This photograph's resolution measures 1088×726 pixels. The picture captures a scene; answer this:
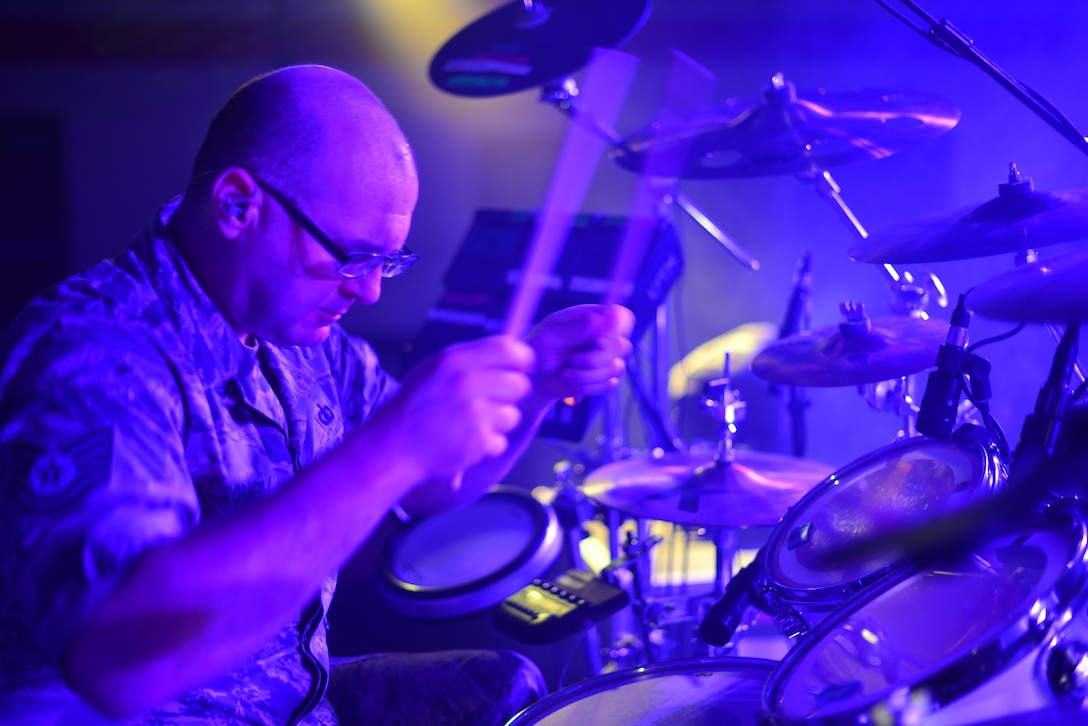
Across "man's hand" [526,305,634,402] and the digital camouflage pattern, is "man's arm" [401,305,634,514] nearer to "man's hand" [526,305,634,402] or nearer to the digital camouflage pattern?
"man's hand" [526,305,634,402]

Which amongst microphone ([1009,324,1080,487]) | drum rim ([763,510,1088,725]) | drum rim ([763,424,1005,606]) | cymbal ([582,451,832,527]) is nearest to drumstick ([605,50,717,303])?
cymbal ([582,451,832,527])

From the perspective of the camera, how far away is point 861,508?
1.21 metres

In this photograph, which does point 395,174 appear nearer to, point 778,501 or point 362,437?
point 362,437

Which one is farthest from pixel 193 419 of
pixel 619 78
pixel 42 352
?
pixel 619 78

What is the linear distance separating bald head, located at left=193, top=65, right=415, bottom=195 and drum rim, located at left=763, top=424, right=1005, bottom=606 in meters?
0.80

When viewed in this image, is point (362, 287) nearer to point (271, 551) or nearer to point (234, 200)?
point (234, 200)

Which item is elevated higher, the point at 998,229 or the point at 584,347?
the point at 998,229

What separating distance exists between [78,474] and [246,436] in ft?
1.10

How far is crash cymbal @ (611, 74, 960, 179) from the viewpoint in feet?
5.24

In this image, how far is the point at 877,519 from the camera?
1174 mm

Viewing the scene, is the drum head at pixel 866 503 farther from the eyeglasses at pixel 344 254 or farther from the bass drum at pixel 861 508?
the eyeglasses at pixel 344 254

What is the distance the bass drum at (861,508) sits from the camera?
3.43 ft

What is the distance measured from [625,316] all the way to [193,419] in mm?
617

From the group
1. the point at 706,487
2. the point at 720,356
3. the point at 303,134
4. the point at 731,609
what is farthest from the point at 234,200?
the point at 720,356
